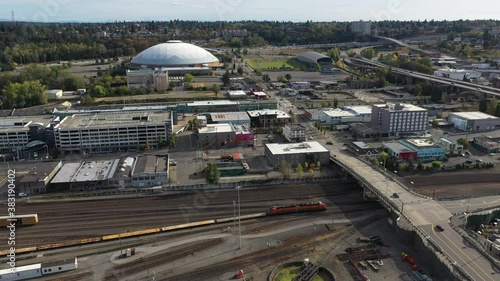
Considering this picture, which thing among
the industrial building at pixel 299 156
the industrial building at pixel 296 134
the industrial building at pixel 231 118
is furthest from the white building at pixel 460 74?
the industrial building at pixel 299 156

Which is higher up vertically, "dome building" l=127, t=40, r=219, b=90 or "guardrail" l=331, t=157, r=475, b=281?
"dome building" l=127, t=40, r=219, b=90

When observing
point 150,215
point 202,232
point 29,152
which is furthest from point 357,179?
point 29,152

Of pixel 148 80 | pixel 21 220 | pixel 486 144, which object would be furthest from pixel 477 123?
pixel 148 80

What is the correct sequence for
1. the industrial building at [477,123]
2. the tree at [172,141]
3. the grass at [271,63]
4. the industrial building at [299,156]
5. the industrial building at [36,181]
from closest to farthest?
the industrial building at [36,181]
the industrial building at [299,156]
the tree at [172,141]
the industrial building at [477,123]
the grass at [271,63]

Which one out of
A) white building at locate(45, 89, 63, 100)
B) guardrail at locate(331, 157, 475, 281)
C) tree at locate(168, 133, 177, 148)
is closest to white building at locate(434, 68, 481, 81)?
guardrail at locate(331, 157, 475, 281)

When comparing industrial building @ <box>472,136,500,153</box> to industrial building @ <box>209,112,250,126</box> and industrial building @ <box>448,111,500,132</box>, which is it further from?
industrial building @ <box>209,112,250,126</box>

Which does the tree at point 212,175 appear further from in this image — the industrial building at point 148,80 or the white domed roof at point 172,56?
the white domed roof at point 172,56
